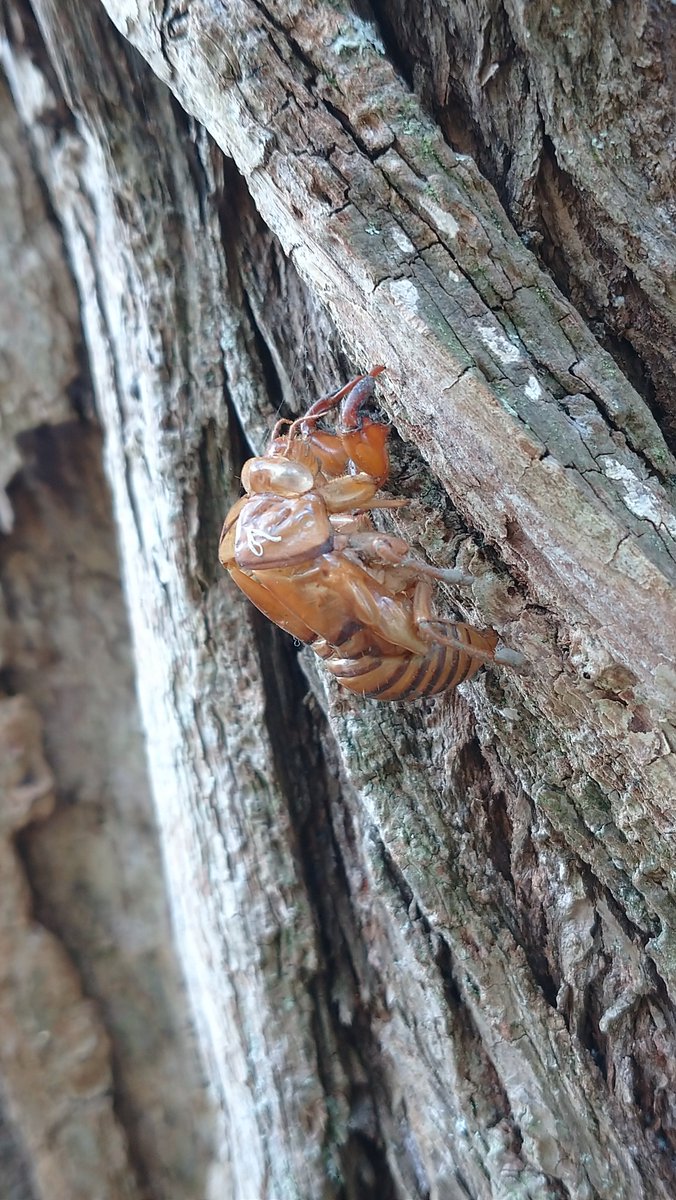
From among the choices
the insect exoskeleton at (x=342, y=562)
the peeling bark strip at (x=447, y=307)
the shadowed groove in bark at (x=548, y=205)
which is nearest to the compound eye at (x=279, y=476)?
the insect exoskeleton at (x=342, y=562)

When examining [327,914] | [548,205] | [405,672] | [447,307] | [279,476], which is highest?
[548,205]

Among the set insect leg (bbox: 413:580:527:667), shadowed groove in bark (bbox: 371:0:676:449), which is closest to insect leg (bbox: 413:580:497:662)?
insect leg (bbox: 413:580:527:667)

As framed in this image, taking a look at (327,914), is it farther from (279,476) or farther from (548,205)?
(548,205)

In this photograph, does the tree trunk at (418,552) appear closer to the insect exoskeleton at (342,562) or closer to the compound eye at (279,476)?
the insect exoskeleton at (342,562)

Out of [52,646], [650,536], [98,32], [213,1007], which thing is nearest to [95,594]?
[52,646]

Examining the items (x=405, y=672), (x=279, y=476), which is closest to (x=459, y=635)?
(x=405, y=672)

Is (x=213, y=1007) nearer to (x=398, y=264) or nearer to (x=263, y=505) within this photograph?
(x=263, y=505)

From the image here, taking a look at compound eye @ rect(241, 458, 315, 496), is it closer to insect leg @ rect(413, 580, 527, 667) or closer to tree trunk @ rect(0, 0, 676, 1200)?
tree trunk @ rect(0, 0, 676, 1200)
